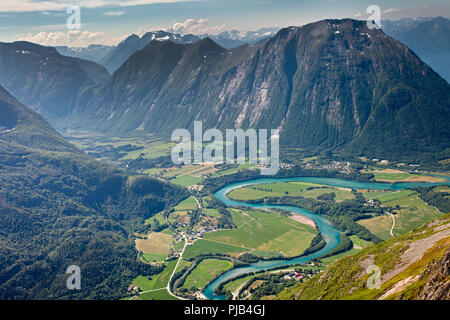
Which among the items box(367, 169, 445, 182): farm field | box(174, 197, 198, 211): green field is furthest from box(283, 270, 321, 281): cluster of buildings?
box(367, 169, 445, 182): farm field

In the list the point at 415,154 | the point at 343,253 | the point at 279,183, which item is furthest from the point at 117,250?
the point at 415,154

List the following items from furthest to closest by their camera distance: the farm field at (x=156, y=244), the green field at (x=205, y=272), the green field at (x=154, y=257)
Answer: the farm field at (x=156, y=244) → the green field at (x=154, y=257) → the green field at (x=205, y=272)

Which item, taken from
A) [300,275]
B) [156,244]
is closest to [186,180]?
[156,244]

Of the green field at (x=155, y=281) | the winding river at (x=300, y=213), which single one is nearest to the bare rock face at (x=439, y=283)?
the winding river at (x=300, y=213)

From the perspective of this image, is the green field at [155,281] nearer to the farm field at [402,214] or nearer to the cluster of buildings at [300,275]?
the cluster of buildings at [300,275]

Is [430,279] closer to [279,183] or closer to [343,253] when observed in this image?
[343,253]

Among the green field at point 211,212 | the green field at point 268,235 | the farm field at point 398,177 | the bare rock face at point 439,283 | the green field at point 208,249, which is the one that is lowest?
the green field at point 208,249
